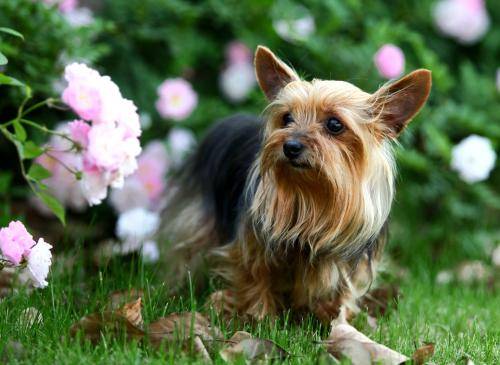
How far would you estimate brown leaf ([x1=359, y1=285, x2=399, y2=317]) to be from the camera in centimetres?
417

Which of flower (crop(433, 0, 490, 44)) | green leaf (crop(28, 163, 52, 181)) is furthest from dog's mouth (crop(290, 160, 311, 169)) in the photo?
flower (crop(433, 0, 490, 44))

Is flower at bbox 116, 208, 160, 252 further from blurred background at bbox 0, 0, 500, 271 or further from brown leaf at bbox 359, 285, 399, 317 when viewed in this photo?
brown leaf at bbox 359, 285, 399, 317

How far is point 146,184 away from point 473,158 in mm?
2166

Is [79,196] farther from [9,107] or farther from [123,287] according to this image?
[123,287]

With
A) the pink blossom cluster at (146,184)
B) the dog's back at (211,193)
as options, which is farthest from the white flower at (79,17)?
the dog's back at (211,193)

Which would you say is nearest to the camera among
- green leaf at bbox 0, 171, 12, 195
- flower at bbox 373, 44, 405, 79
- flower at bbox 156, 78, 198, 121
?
green leaf at bbox 0, 171, 12, 195

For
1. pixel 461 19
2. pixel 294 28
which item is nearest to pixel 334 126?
pixel 294 28

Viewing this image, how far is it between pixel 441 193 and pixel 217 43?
6.29ft

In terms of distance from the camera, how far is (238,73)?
568cm

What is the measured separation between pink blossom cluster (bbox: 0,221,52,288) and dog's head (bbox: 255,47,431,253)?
1010 millimetres

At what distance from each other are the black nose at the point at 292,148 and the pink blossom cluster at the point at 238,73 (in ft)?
7.83

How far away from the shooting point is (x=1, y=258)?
3.28 metres

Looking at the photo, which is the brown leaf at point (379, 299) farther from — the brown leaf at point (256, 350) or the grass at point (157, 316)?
the brown leaf at point (256, 350)

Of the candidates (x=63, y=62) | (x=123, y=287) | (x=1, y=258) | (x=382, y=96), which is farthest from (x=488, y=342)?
(x=63, y=62)
